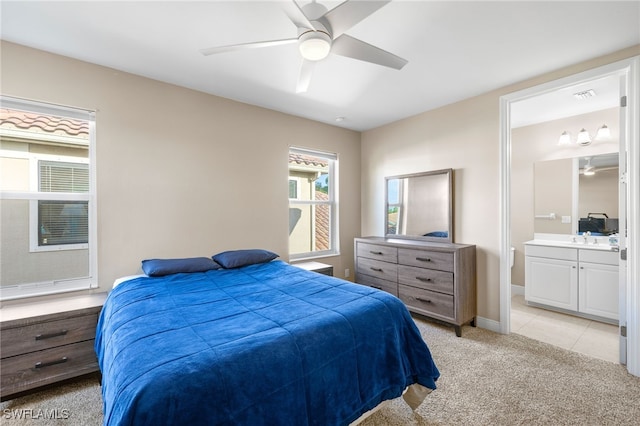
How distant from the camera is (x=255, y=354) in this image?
117 centimetres

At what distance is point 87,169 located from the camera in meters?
2.52

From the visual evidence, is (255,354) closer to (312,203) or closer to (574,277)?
(312,203)

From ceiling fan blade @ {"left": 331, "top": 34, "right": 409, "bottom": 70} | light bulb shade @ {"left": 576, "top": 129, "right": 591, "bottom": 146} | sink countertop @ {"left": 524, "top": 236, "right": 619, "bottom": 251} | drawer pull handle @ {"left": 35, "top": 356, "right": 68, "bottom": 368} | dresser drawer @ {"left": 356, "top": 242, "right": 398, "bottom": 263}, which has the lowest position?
drawer pull handle @ {"left": 35, "top": 356, "right": 68, "bottom": 368}

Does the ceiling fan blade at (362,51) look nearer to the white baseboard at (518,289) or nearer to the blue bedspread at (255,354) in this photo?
the blue bedspread at (255,354)

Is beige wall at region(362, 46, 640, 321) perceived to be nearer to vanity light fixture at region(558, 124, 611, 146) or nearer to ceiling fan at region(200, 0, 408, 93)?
vanity light fixture at region(558, 124, 611, 146)

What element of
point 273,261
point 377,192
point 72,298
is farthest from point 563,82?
point 72,298

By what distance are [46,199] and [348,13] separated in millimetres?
2853

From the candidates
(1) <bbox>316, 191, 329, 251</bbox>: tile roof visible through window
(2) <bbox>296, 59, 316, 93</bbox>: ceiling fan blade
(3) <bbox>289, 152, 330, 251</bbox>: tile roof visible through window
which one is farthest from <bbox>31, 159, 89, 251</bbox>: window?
(1) <bbox>316, 191, 329, 251</bbox>: tile roof visible through window

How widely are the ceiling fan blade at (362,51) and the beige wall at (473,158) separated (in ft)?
5.85

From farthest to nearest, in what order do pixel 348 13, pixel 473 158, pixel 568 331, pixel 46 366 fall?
pixel 473 158
pixel 568 331
pixel 46 366
pixel 348 13

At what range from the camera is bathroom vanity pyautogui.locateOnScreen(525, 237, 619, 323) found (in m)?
3.07

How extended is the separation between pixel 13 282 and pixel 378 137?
4438 mm

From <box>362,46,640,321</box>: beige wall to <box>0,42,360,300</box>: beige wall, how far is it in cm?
168

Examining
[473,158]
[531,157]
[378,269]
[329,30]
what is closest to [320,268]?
[378,269]
